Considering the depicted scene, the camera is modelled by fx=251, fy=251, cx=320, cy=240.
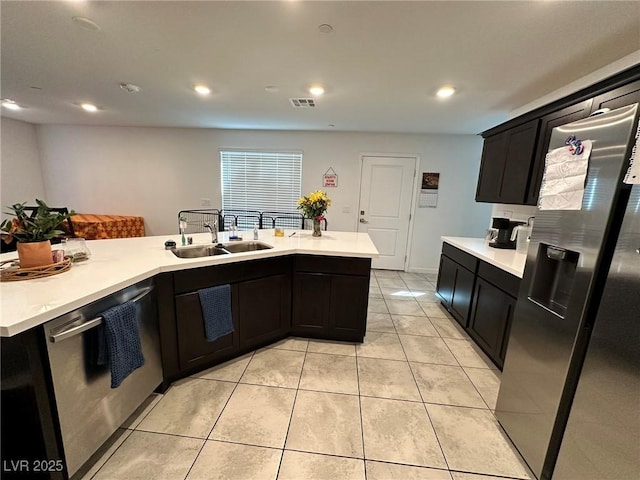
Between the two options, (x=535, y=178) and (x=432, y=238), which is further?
(x=432, y=238)

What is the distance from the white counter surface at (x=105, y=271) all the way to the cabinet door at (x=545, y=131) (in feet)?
5.40

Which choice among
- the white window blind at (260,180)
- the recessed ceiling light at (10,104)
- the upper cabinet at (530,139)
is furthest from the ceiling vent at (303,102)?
the recessed ceiling light at (10,104)

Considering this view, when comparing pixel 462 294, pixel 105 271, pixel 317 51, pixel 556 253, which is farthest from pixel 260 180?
pixel 556 253

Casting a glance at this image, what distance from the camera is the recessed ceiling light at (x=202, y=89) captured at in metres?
2.69

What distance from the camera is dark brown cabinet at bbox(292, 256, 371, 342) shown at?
7.58ft

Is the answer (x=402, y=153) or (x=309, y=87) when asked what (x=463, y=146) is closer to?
(x=402, y=153)

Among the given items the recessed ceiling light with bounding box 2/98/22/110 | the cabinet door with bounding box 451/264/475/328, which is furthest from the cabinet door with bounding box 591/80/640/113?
the recessed ceiling light with bounding box 2/98/22/110

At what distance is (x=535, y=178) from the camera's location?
7.88 ft

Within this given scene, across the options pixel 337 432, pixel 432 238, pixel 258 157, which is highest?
pixel 258 157

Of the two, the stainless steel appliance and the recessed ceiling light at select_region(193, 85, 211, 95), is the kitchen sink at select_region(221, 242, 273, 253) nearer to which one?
the recessed ceiling light at select_region(193, 85, 211, 95)

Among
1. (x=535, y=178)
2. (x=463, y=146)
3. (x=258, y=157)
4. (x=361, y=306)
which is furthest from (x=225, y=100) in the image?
(x=463, y=146)

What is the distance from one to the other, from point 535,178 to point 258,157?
13.7 feet

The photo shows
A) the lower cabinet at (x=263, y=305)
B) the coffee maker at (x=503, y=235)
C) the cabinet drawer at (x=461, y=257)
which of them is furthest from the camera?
the coffee maker at (x=503, y=235)

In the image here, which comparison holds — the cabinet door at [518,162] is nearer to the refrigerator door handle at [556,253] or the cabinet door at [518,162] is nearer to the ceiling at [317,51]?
the ceiling at [317,51]
